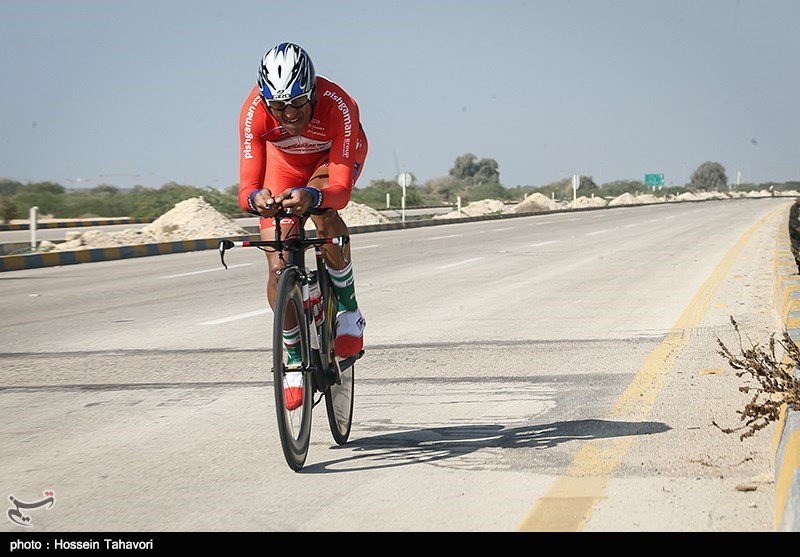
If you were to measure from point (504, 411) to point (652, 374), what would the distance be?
155 centimetres

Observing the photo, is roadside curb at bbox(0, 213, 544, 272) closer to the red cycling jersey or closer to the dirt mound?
the red cycling jersey

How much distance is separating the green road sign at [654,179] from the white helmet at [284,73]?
134935 millimetres

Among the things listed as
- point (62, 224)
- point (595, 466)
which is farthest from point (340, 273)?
point (62, 224)

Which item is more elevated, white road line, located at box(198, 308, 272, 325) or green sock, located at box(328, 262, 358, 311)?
green sock, located at box(328, 262, 358, 311)

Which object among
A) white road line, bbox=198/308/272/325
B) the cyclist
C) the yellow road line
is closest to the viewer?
the yellow road line

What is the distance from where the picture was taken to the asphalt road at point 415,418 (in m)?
4.25

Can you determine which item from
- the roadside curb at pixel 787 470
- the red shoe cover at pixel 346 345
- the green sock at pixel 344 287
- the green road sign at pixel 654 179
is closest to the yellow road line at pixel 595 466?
the roadside curb at pixel 787 470

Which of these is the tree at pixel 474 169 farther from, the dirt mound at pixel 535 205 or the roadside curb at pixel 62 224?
the roadside curb at pixel 62 224

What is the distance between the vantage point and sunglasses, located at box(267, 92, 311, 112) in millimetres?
5039

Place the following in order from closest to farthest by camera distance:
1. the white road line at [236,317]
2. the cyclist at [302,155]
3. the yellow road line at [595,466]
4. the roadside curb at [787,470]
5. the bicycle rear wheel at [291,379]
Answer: the roadside curb at [787,470] → the yellow road line at [595,466] → the bicycle rear wheel at [291,379] → the cyclist at [302,155] → the white road line at [236,317]

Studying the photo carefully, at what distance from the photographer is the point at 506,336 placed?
9266 millimetres

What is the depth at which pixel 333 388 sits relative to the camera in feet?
17.7

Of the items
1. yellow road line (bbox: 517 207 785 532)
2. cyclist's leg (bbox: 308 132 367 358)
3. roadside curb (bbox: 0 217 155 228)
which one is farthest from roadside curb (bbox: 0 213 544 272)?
cyclist's leg (bbox: 308 132 367 358)
